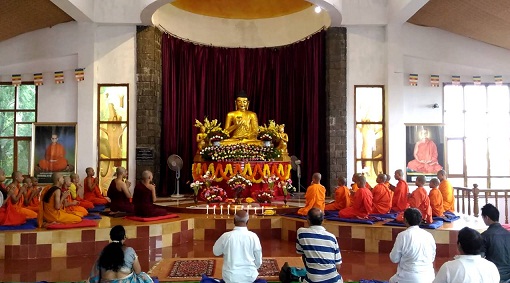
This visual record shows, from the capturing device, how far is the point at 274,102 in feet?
45.1

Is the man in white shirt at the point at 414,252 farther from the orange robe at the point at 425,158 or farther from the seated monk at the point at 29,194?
the orange robe at the point at 425,158

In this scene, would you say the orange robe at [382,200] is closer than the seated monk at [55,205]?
No

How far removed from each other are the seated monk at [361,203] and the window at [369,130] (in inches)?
142

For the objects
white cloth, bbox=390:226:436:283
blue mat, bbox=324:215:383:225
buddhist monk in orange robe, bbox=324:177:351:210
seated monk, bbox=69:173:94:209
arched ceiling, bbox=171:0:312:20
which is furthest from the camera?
arched ceiling, bbox=171:0:312:20

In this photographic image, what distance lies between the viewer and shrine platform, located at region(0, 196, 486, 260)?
276 inches

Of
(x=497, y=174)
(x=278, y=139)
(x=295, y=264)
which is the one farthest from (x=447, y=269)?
(x=497, y=174)

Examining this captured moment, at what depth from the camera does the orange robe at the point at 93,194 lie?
10523mm

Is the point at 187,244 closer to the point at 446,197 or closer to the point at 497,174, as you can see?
the point at 446,197

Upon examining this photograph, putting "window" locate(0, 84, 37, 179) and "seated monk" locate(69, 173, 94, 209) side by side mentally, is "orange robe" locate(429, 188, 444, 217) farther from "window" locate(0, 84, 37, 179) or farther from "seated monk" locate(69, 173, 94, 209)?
"window" locate(0, 84, 37, 179)

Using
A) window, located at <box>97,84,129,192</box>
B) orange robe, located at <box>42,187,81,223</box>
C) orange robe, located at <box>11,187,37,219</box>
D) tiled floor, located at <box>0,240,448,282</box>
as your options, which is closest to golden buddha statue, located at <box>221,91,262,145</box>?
window, located at <box>97,84,129,192</box>

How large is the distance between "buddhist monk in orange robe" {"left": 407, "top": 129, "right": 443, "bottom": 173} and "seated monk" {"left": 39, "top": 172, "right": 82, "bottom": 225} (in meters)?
8.06

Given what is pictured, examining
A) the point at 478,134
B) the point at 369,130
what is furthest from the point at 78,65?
the point at 478,134

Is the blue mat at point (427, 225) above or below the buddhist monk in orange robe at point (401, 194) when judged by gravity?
below

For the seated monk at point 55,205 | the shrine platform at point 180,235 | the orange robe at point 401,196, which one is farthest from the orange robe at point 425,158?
the seated monk at point 55,205
